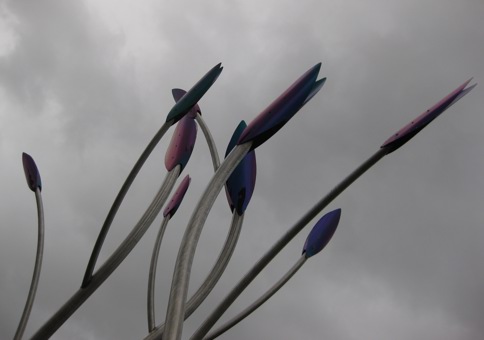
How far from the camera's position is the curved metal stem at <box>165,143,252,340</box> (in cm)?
638

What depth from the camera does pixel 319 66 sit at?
7.32m

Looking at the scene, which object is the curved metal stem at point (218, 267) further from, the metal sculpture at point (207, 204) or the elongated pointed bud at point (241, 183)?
the elongated pointed bud at point (241, 183)

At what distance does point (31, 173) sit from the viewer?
42.6ft

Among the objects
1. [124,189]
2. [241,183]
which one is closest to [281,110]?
[241,183]

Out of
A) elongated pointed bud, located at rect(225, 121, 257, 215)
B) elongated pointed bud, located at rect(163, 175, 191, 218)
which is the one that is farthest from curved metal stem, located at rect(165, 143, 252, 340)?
elongated pointed bud, located at rect(163, 175, 191, 218)

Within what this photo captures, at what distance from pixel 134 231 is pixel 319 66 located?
192 inches

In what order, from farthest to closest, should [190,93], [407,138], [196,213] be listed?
[190,93] → [407,138] → [196,213]

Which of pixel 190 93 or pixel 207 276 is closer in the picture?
pixel 190 93

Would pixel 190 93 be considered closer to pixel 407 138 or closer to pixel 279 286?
pixel 407 138

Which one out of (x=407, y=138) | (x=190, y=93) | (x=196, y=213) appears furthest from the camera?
(x=190, y=93)

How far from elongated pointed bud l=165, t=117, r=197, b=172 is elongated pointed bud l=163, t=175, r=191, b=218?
1.58m

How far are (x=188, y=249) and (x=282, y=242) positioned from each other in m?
1.65

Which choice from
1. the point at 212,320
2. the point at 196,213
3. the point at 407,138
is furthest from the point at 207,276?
the point at 407,138

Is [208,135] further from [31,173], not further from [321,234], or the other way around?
[31,173]
